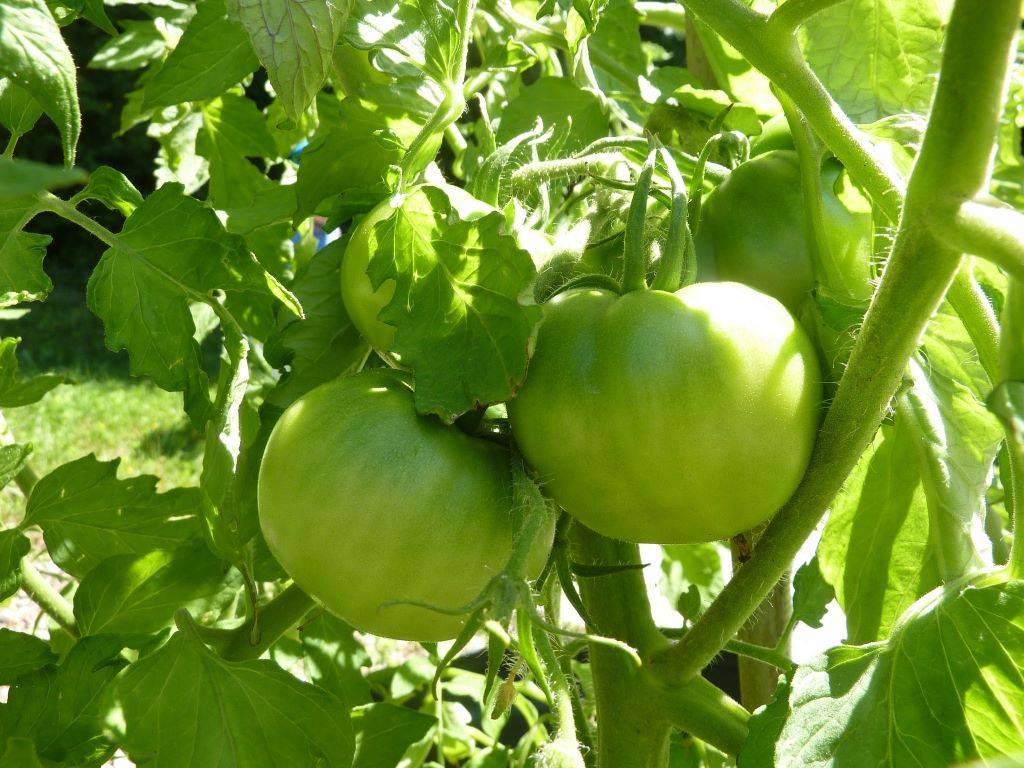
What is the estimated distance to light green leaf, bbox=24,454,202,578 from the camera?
28.9 inches

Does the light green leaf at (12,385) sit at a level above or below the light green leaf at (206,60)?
below

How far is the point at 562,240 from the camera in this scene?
575 millimetres

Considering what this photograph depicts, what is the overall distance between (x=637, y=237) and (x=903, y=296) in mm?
120

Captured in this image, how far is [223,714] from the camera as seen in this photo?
0.59 meters

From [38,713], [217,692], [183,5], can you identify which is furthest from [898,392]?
[183,5]

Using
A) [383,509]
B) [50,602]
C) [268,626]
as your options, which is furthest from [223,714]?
[50,602]

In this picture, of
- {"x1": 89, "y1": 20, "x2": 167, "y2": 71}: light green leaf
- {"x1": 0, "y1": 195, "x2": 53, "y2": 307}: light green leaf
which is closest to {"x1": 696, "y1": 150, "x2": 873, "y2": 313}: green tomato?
{"x1": 0, "y1": 195, "x2": 53, "y2": 307}: light green leaf

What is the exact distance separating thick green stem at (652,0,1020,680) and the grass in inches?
90.4

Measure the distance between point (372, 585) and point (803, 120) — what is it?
1.04 ft

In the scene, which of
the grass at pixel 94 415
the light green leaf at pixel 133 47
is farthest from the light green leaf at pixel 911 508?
the grass at pixel 94 415

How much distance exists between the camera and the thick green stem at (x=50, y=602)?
2.58 feet

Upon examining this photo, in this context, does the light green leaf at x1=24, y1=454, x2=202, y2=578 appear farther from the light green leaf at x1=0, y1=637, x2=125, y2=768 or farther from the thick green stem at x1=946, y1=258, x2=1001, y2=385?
the thick green stem at x1=946, y1=258, x2=1001, y2=385

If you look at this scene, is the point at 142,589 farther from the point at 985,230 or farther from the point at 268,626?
the point at 985,230

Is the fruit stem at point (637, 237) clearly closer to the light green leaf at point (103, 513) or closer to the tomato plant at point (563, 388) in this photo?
the tomato plant at point (563, 388)
